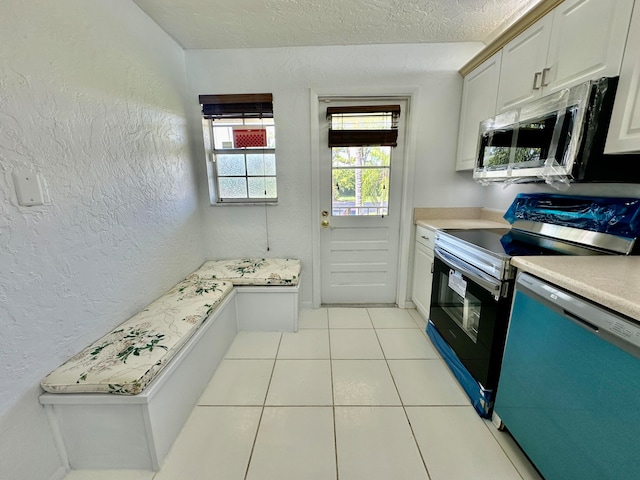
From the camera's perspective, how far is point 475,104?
2.14 m

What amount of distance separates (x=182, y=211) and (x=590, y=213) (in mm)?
2772

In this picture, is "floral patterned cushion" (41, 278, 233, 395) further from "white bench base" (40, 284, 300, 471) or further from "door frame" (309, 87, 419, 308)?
"door frame" (309, 87, 419, 308)

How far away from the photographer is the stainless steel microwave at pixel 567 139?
1200 millimetres

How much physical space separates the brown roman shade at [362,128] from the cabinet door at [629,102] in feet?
4.76

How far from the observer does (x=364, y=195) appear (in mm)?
2598

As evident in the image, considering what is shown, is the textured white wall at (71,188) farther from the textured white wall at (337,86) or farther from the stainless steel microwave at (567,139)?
the stainless steel microwave at (567,139)

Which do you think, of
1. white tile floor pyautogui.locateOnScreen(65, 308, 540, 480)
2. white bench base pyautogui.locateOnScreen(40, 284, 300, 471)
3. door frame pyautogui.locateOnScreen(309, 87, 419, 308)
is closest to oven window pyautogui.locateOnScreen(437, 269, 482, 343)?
white tile floor pyautogui.locateOnScreen(65, 308, 540, 480)

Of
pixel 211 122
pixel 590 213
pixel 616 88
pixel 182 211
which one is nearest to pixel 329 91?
pixel 211 122

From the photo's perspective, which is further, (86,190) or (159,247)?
(159,247)

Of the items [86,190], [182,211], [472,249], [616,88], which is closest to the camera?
[616,88]

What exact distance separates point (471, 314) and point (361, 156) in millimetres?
1658

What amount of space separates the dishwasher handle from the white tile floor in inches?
32.9

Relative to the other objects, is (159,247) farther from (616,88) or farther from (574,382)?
(616,88)

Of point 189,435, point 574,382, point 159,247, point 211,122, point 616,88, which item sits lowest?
point 189,435
